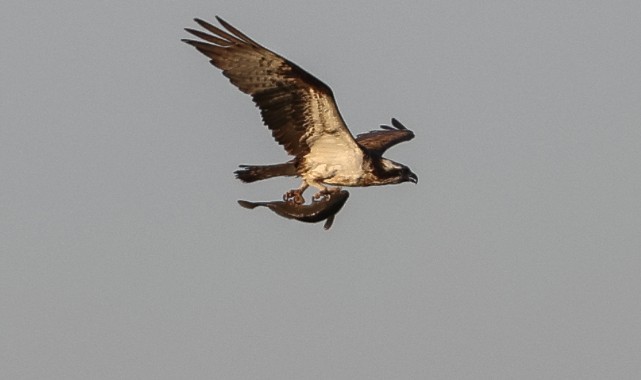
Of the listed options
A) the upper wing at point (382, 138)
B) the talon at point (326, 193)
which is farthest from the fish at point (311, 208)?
the upper wing at point (382, 138)

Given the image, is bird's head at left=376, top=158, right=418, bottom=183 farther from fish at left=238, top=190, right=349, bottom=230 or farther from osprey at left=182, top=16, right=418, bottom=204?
fish at left=238, top=190, right=349, bottom=230

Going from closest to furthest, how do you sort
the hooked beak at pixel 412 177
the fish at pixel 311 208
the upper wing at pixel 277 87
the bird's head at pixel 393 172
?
the upper wing at pixel 277 87
the fish at pixel 311 208
the bird's head at pixel 393 172
the hooked beak at pixel 412 177

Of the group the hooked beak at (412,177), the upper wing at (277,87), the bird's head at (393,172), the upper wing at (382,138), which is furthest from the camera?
the upper wing at (382,138)

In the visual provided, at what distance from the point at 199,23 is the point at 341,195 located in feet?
8.98

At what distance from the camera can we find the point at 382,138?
24.9 m

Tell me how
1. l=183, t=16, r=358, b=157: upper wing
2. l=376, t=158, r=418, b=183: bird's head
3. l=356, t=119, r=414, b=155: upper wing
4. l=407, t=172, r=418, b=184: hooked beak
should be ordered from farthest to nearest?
l=356, t=119, r=414, b=155: upper wing
l=407, t=172, r=418, b=184: hooked beak
l=376, t=158, r=418, b=183: bird's head
l=183, t=16, r=358, b=157: upper wing

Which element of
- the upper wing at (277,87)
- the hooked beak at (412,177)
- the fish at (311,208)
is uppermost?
the upper wing at (277,87)

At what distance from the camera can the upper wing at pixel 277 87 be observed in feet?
66.3

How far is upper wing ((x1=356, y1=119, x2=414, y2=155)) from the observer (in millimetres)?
24169

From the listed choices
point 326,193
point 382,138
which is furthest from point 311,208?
point 382,138

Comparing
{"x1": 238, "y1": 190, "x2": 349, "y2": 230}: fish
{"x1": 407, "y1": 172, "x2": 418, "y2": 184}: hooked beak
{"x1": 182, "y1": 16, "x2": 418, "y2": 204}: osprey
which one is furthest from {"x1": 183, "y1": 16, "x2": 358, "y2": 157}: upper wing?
{"x1": 407, "y1": 172, "x2": 418, "y2": 184}: hooked beak

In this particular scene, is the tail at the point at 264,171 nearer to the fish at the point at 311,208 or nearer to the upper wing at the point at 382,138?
the fish at the point at 311,208

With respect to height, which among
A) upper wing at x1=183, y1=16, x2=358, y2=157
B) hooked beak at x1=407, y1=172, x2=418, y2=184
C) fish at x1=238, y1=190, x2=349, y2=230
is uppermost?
upper wing at x1=183, y1=16, x2=358, y2=157

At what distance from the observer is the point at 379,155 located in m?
23.1
